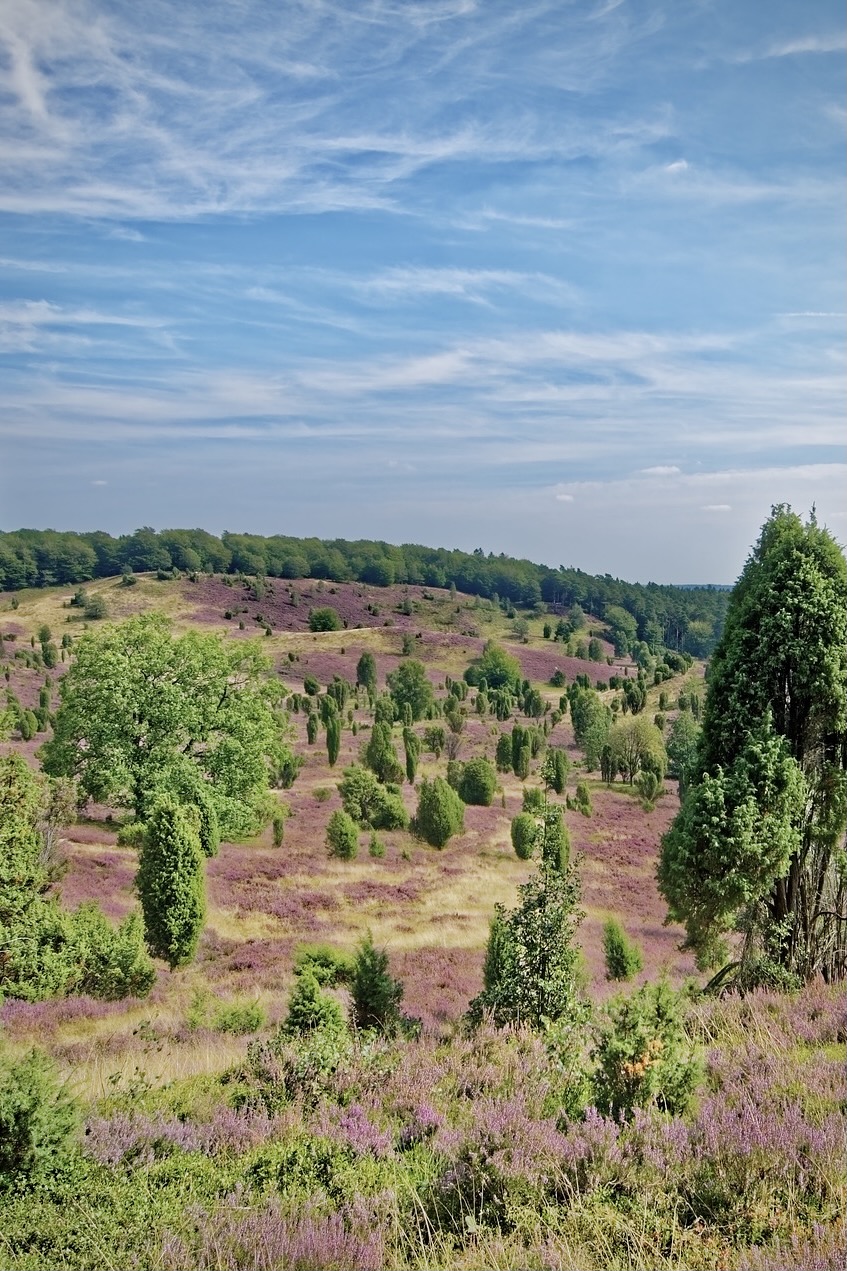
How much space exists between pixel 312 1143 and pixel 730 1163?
10.2ft

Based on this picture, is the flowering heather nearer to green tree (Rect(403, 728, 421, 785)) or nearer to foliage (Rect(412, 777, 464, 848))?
foliage (Rect(412, 777, 464, 848))

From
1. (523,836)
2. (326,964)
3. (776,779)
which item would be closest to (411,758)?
(523,836)

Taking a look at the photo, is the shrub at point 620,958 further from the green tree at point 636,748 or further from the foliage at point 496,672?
the foliage at point 496,672

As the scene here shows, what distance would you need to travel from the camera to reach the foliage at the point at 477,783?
44969 millimetres

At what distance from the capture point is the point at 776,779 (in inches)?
349

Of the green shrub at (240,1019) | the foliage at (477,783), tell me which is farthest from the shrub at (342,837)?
the green shrub at (240,1019)

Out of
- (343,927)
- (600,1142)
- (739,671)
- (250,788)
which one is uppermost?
(739,671)

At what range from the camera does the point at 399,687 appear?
68.9 m

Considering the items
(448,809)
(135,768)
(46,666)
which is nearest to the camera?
(135,768)

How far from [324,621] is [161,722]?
3079 inches

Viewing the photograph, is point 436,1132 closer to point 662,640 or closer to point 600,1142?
point 600,1142

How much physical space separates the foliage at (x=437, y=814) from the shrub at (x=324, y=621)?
218 ft

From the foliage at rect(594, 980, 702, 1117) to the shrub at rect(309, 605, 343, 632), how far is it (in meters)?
95.5

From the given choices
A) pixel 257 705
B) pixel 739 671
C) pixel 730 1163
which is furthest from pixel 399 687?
pixel 730 1163
